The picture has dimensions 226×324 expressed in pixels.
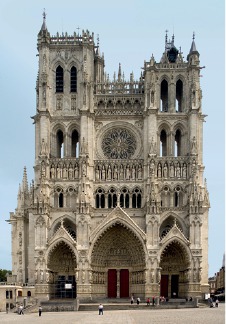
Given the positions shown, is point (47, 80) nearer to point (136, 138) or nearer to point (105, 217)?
point (136, 138)

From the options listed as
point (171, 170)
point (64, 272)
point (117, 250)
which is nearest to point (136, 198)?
point (171, 170)

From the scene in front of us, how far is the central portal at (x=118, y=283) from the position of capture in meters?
61.8

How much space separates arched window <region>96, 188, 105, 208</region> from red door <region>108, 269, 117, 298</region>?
6768 mm

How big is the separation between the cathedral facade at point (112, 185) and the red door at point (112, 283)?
0.10 metres

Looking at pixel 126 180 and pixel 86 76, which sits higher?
pixel 86 76

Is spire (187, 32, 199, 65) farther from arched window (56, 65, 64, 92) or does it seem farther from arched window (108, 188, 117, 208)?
arched window (108, 188, 117, 208)

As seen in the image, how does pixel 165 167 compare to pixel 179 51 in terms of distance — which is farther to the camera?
pixel 179 51

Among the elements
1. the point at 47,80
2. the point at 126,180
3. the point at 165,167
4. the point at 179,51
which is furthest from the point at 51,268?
the point at 179,51

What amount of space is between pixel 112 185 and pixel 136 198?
282cm

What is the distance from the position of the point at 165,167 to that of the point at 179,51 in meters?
14.0

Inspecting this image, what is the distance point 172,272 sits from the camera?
6200 centimetres

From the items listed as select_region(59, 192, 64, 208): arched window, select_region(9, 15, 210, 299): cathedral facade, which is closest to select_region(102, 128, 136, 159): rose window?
select_region(9, 15, 210, 299): cathedral facade

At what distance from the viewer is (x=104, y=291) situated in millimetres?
61438

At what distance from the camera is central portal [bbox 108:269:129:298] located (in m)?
61.8
